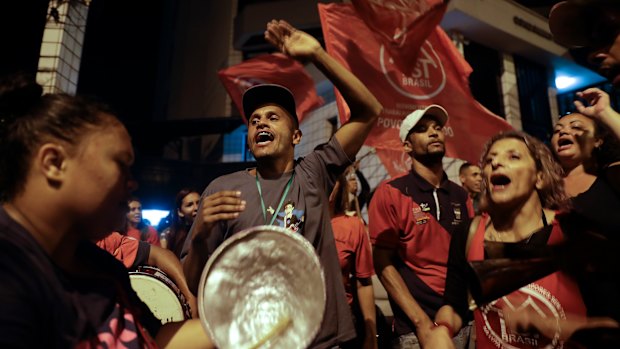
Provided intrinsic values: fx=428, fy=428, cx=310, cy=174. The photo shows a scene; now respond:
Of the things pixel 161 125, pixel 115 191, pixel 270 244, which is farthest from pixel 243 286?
pixel 161 125

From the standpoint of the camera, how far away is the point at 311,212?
7.36ft

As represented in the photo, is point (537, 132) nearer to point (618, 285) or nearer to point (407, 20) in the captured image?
point (407, 20)

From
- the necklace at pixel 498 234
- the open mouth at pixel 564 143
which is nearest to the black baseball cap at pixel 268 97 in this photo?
the necklace at pixel 498 234

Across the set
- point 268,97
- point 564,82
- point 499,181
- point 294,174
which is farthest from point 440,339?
point 564,82

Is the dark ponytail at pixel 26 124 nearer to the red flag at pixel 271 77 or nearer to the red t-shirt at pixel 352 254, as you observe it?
the red t-shirt at pixel 352 254

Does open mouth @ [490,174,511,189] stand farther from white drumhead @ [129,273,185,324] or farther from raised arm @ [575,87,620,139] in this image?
white drumhead @ [129,273,185,324]

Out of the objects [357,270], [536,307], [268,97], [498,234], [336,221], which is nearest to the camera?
[536,307]

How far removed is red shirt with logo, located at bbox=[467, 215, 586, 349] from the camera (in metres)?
1.77

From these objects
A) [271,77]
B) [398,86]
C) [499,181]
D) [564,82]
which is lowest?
[499,181]

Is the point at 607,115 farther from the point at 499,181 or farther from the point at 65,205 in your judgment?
the point at 65,205

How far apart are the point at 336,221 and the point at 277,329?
2662mm

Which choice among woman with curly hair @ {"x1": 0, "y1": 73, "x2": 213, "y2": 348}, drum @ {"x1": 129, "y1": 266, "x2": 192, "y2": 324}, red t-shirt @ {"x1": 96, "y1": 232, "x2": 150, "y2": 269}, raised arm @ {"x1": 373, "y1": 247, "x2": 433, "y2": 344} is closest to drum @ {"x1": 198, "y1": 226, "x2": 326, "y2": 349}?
woman with curly hair @ {"x1": 0, "y1": 73, "x2": 213, "y2": 348}

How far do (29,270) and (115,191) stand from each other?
33 centimetres

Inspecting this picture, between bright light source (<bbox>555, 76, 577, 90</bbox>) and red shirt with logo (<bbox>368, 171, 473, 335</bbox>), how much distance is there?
1045 cm
